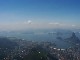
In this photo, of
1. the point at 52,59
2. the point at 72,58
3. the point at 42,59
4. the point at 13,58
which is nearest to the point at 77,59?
the point at 72,58

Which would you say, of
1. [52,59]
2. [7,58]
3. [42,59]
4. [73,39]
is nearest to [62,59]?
[52,59]

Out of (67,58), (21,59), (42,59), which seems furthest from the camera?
(67,58)

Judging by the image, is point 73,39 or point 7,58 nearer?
point 7,58

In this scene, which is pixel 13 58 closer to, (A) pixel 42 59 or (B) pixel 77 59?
(A) pixel 42 59

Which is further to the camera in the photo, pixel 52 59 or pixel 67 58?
pixel 67 58

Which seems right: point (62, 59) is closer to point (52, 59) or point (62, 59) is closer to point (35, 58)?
point (52, 59)

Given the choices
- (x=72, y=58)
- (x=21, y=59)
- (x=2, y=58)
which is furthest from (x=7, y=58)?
(x=72, y=58)

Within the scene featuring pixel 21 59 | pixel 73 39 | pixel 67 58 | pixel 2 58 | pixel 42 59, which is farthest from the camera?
pixel 73 39

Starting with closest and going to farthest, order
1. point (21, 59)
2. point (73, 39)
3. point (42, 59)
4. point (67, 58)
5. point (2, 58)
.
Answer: point (42, 59) → point (21, 59) → point (2, 58) → point (67, 58) → point (73, 39)
